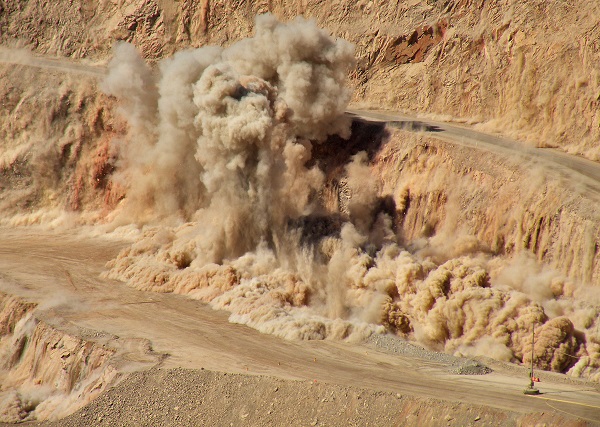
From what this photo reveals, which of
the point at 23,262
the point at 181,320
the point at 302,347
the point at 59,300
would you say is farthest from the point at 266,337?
the point at 23,262

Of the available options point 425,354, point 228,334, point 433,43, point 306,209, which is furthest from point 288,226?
point 433,43

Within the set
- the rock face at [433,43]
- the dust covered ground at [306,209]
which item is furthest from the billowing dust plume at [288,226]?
the rock face at [433,43]

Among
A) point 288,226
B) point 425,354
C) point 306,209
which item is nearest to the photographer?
point 425,354

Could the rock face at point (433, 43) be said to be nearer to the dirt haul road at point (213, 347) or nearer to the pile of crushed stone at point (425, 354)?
the pile of crushed stone at point (425, 354)

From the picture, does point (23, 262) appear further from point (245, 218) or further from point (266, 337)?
point (266, 337)

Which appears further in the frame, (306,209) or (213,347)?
(306,209)

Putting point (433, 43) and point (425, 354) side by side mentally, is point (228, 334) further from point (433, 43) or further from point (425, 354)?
point (433, 43)

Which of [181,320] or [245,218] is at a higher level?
[245,218]

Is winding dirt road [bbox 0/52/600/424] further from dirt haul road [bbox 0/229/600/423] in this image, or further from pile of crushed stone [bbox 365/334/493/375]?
pile of crushed stone [bbox 365/334/493/375]
